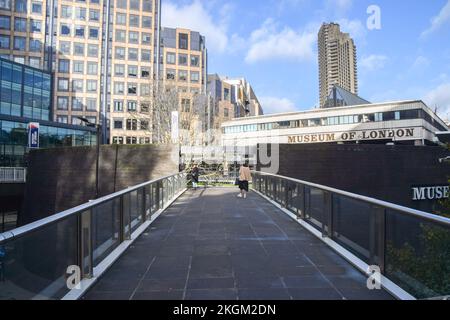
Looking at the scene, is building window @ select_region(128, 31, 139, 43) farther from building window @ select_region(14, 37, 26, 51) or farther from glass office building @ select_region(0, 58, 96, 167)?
glass office building @ select_region(0, 58, 96, 167)

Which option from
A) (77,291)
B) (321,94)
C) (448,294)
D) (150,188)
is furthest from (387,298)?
→ (321,94)

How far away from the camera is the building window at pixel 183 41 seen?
77.3 m

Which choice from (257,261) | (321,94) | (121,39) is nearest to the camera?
(257,261)

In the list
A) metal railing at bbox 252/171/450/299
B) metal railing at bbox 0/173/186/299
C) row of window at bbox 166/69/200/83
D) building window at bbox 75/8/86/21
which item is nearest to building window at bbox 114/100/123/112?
row of window at bbox 166/69/200/83

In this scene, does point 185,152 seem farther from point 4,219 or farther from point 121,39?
point 121,39

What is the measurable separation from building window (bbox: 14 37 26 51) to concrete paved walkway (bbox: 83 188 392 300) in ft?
218

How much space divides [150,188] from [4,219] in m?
27.9

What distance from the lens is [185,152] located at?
2589 cm

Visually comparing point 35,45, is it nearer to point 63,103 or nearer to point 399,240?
point 63,103

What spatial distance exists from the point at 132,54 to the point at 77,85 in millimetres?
11677

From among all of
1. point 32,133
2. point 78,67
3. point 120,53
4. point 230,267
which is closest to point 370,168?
point 230,267

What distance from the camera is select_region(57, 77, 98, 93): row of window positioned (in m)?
66.2

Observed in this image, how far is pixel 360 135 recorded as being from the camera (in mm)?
63344
